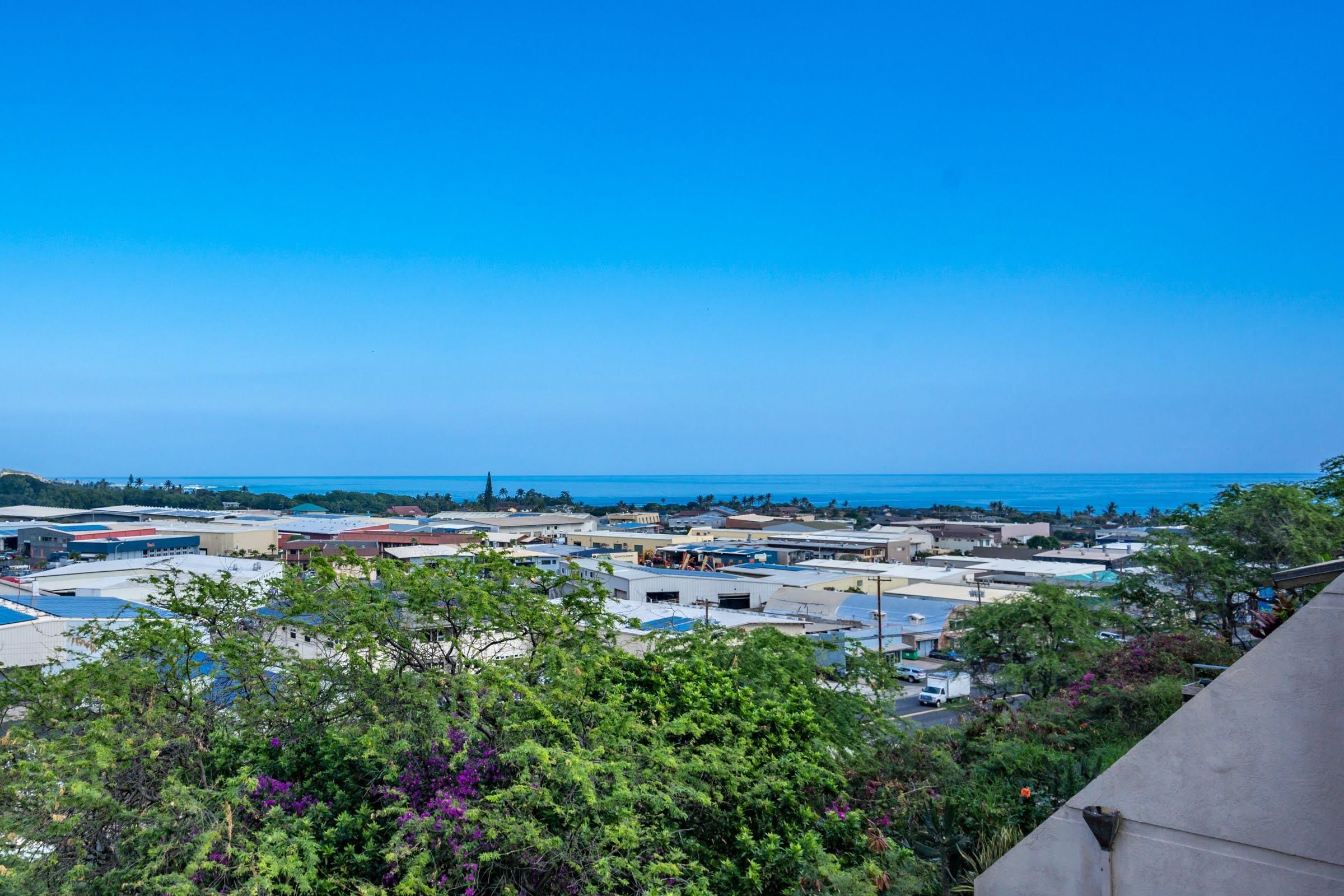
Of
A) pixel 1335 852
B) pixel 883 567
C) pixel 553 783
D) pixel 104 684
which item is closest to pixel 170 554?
pixel 883 567

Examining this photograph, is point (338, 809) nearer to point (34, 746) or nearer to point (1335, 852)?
point (34, 746)

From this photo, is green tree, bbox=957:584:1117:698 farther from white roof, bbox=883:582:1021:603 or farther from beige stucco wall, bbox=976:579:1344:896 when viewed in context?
white roof, bbox=883:582:1021:603

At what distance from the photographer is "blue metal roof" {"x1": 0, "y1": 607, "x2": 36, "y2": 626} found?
70.5 feet

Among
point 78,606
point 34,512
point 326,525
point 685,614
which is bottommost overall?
point 685,614

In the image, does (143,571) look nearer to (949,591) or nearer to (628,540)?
(949,591)

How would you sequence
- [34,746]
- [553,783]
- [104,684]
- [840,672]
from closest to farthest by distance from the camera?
1. [553,783]
2. [34,746]
3. [104,684]
4. [840,672]

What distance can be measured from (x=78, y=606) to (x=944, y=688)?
2610cm

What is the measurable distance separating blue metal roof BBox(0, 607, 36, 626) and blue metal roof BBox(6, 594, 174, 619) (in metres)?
1.03

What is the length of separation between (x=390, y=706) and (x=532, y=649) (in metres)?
1.49

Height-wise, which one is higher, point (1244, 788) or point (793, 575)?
point (1244, 788)

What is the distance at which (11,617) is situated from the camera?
73.4 ft

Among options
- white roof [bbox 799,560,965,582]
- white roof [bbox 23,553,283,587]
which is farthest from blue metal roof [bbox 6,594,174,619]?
white roof [bbox 799,560,965,582]

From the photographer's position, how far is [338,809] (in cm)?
652

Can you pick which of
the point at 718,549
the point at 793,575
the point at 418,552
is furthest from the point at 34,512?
the point at 793,575
